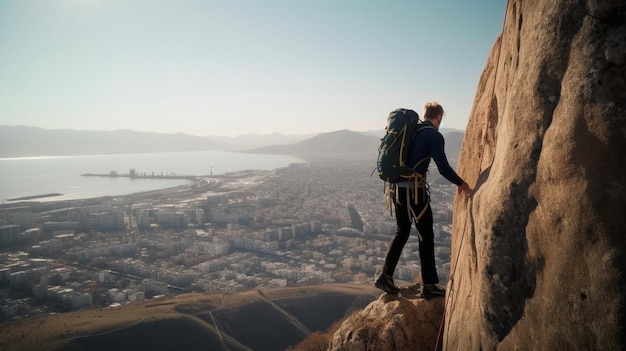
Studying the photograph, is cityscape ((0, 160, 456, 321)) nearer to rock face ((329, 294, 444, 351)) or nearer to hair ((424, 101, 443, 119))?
rock face ((329, 294, 444, 351))

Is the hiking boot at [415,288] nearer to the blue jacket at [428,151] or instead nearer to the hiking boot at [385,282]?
the hiking boot at [385,282]

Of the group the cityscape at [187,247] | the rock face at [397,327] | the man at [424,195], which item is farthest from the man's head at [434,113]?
the cityscape at [187,247]

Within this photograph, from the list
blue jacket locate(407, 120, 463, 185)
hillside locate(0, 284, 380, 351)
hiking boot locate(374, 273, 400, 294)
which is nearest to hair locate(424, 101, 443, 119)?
→ blue jacket locate(407, 120, 463, 185)

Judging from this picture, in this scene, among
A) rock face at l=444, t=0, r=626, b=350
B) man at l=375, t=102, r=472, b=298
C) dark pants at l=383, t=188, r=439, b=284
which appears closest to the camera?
rock face at l=444, t=0, r=626, b=350

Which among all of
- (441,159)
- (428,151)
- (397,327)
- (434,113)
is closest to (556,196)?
(441,159)

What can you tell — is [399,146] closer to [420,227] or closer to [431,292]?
[420,227]
